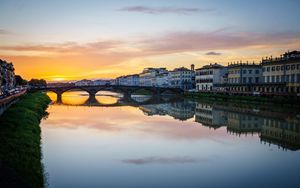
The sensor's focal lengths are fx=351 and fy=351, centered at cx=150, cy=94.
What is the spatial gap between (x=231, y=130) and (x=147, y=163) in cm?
1581

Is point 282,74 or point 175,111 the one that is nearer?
point 175,111

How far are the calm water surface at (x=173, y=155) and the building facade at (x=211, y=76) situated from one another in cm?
5855

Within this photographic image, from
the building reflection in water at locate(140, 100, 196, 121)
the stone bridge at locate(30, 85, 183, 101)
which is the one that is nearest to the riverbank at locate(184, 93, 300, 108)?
the building reflection in water at locate(140, 100, 196, 121)

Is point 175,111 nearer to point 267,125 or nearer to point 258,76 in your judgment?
point 267,125

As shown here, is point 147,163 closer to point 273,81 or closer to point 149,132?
point 149,132

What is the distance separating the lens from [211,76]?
9631 cm

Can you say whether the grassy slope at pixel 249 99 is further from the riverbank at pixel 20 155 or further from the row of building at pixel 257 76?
the riverbank at pixel 20 155

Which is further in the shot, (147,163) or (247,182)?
(147,163)

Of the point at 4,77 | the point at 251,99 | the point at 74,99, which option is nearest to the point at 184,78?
the point at 74,99

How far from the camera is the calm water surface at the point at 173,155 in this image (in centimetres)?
1650

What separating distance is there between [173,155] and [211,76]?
3017 inches

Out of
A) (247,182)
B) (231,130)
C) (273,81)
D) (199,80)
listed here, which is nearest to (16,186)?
(247,182)

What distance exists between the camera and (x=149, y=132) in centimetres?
3184

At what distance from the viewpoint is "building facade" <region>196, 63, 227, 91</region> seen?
93875 mm
